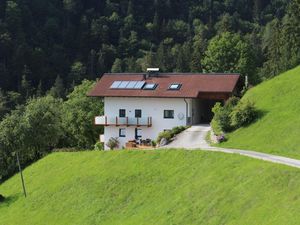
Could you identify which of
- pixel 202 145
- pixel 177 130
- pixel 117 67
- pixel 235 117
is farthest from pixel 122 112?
pixel 117 67

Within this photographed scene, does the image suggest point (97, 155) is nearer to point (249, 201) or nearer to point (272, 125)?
point (272, 125)

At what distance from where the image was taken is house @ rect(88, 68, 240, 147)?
200ft

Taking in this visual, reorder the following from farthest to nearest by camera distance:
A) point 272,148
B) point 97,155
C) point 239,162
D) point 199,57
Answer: point 199,57, point 97,155, point 272,148, point 239,162

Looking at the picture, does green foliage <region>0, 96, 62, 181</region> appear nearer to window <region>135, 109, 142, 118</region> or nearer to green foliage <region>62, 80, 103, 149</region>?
window <region>135, 109, 142, 118</region>

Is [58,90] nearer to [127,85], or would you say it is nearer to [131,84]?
[127,85]

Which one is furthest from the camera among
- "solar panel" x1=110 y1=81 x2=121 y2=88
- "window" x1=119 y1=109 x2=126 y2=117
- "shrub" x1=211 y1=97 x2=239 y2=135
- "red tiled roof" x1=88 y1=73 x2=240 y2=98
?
"solar panel" x1=110 y1=81 x2=121 y2=88

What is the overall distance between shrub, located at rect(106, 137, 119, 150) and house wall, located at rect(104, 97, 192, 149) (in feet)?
2.53

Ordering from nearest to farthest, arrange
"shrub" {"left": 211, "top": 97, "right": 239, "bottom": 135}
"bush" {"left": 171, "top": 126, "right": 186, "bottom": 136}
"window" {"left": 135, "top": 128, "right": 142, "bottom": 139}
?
"shrub" {"left": 211, "top": 97, "right": 239, "bottom": 135}, "bush" {"left": 171, "top": 126, "right": 186, "bottom": 136}, "window" {"left": 135, "top": 128, "right": 142, "bottom": 139}

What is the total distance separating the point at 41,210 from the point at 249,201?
64.1 feet

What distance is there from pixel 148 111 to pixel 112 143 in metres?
4.83

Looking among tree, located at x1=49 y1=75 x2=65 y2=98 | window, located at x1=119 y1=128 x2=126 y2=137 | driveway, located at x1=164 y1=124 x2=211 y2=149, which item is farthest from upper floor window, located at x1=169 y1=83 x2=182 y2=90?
tree, located at x1=49 y1=75 x2=65 y2=98

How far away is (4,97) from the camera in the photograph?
150375 mm

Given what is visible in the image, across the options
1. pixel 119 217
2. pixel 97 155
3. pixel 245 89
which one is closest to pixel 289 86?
pixel 245 89

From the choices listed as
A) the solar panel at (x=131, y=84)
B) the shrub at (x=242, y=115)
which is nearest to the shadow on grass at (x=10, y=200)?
the solar panel at (x=131, y=84)
